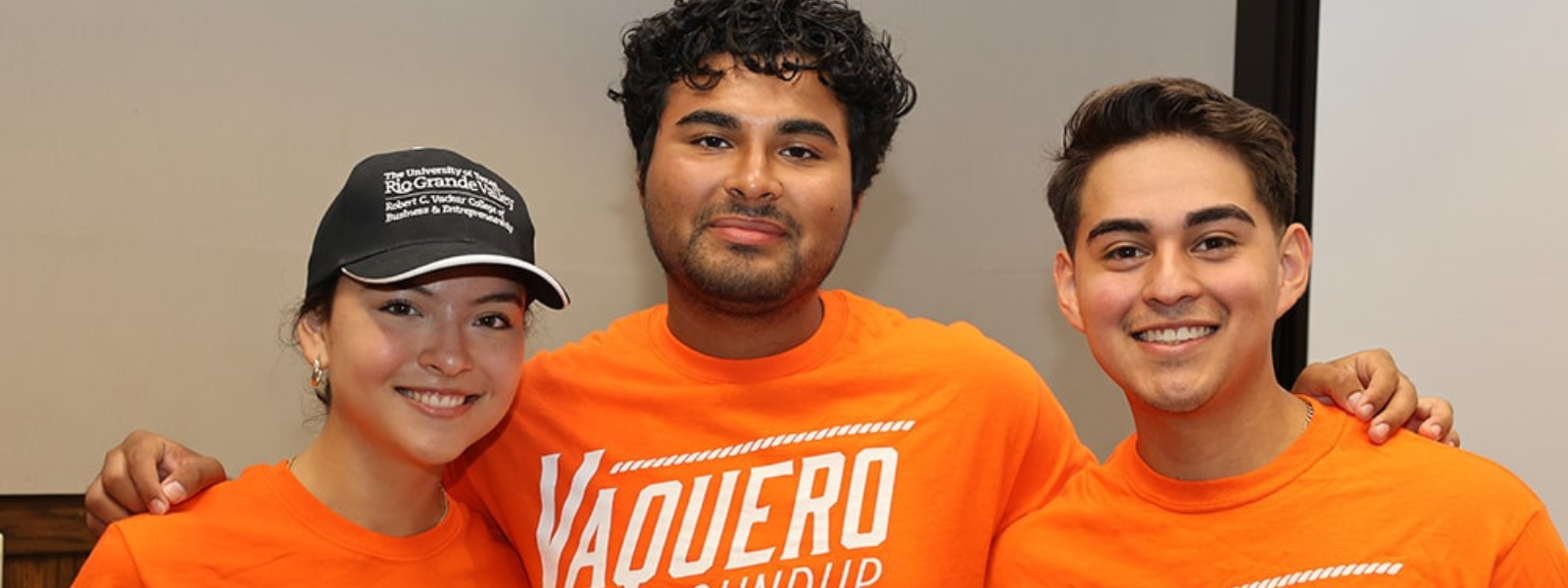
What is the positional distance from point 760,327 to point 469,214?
42cm

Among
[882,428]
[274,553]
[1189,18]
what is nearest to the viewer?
[274,553]

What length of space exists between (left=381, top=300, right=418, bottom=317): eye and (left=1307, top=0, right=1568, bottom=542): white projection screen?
6.54ft

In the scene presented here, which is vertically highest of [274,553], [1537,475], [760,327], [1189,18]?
[1189,18]

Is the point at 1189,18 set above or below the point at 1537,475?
above

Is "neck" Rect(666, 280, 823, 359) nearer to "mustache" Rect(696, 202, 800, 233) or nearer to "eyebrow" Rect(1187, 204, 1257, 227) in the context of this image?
"mustache" Rect(696, 202, 800, 233)

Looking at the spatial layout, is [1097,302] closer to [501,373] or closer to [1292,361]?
[501,373]

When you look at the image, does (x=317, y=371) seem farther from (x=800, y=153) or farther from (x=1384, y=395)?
(x=1384, y=395)

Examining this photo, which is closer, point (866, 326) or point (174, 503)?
point (174, 503)

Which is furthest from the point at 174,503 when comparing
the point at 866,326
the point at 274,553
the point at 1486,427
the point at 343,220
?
the point at 1486,427

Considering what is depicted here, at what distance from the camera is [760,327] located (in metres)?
1.84

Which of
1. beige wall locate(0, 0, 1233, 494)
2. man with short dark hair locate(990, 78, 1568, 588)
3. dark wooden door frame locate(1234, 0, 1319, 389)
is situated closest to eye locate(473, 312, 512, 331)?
man with short dark hair locate(990, 78, 1568, 588)

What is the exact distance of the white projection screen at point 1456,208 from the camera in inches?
99.8

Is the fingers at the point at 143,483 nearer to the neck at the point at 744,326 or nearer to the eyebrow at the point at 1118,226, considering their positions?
the neck at the point at 744,326

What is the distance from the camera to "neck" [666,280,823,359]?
1830mm
